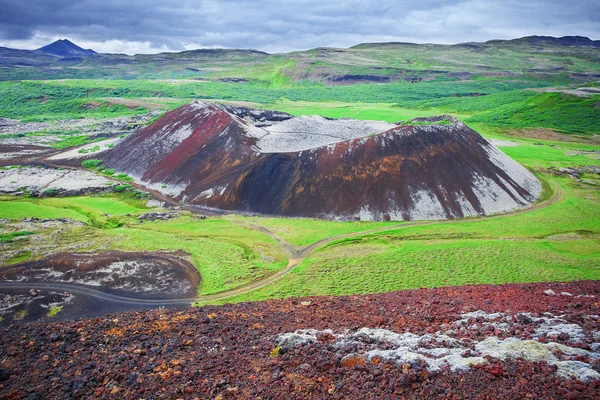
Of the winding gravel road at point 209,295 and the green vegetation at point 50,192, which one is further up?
the green vegetation at point 50,192

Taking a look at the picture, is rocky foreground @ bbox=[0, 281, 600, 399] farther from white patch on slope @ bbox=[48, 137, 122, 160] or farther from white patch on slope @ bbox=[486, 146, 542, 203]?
white patch on slope @ bbox=[48, 137, 122, 160]

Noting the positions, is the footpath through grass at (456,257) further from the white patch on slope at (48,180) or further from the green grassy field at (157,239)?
the white patch on slope at (48,180)

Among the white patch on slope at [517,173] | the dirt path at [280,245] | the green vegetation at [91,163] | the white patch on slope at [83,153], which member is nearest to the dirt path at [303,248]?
the dirt path at [280,245]

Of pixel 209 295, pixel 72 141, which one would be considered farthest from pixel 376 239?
pixel 72 141

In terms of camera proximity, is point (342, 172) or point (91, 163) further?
point (91, 163)

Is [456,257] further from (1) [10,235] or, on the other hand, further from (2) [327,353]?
(1) [10,235]

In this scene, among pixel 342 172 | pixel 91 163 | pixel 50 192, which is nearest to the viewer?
pixel 342 172
